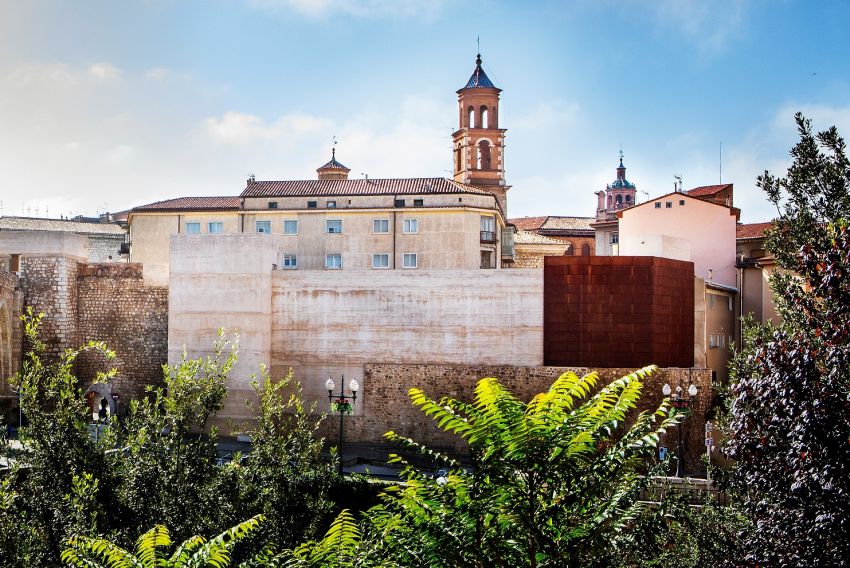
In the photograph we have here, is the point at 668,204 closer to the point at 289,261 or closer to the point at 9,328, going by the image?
the point at 289,261

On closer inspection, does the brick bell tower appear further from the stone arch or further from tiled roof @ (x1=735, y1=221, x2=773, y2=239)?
the stone arch

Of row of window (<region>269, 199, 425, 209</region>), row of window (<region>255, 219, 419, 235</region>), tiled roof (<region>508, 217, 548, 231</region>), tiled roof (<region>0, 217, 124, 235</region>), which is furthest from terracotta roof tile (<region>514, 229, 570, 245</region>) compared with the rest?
tiled roof (<region>0, 217, 124, 235</region>)

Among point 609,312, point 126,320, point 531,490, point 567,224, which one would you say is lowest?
point 531,490

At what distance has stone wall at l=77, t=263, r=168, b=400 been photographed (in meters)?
31.2

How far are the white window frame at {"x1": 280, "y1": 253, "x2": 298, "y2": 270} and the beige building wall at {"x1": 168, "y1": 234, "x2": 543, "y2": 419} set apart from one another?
690 centimetres

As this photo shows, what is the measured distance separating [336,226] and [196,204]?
6710mm

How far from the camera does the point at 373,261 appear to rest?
1452 inches

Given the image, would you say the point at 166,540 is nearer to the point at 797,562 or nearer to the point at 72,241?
the point at 797,562

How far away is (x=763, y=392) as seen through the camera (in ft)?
26.0

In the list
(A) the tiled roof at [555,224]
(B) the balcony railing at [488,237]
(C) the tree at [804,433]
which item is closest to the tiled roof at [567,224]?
(A) the tiled roof at [555,224]

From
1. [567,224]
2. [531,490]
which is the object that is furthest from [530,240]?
[531,490]

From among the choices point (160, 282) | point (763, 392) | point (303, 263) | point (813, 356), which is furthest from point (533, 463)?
point (303, 263)

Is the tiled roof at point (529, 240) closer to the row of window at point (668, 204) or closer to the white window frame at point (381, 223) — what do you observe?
the row of window at point (668, 204)

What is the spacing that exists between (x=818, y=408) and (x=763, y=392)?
503 mm
